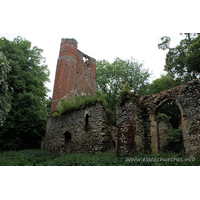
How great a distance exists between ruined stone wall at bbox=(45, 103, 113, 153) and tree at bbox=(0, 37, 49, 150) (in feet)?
7.46

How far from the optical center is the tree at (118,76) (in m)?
25.6

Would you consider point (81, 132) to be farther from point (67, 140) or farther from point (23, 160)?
point (23, 160)

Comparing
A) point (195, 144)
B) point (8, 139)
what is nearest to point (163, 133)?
point (195, 144)

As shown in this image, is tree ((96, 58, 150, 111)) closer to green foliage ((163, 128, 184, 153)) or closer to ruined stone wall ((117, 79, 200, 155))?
green foliage ((163, 128, 184, 153))

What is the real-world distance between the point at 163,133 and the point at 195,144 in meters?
7.66

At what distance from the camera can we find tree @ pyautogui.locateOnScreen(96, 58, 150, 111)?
2559 centimetres

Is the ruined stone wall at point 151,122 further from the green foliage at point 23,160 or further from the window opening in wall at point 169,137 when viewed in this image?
the green foliage at point 23,160

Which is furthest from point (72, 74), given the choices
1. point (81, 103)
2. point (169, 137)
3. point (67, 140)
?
point (169, 137)

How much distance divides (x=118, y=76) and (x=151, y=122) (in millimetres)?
19132

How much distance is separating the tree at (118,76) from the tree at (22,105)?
1242 centimetres

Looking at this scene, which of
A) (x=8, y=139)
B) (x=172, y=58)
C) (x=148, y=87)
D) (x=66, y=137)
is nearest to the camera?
(x=66, y=137)

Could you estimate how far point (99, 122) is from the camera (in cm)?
984

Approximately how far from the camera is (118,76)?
26.8m

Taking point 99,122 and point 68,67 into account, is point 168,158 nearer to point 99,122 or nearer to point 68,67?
point 99,122
